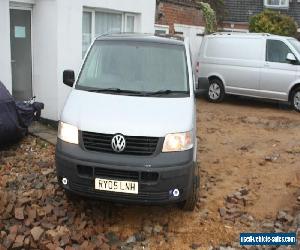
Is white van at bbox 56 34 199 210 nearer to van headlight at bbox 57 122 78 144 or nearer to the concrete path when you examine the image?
van headlight at bbox 57 122 78 144

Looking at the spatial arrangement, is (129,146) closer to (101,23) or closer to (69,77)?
(69,77)

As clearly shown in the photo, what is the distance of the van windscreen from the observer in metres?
6.00

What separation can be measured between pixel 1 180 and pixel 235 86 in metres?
9.26

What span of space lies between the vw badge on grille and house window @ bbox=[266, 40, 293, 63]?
9.31 m

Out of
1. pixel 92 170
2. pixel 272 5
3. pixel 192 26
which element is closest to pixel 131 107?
pixel 92 170

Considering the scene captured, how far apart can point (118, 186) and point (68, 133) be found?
853mm

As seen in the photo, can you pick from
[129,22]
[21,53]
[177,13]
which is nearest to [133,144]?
[21,53]

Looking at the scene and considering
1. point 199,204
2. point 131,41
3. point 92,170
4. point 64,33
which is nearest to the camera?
point 92,170

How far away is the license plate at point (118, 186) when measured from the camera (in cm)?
493

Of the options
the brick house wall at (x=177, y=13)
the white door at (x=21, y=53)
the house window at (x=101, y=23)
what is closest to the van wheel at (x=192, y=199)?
the white door at (x=21, y=53)

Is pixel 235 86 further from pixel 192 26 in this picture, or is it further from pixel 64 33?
pixel 64 33

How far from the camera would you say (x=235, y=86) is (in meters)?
14.1

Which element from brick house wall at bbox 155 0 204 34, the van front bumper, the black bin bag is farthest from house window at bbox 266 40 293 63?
the van front bumper

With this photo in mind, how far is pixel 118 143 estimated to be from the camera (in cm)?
498
